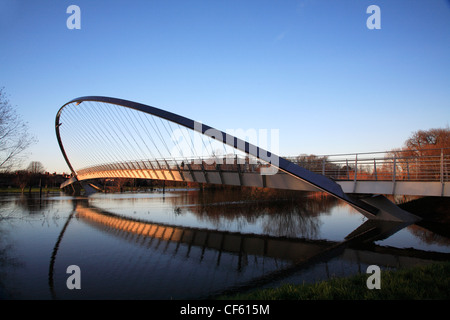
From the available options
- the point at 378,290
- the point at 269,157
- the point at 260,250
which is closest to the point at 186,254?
the point at 260,250

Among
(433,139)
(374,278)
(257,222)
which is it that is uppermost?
(433,139)

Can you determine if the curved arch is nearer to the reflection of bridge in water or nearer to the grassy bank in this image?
the reflection of bridge in water

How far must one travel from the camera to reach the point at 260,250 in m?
14.0

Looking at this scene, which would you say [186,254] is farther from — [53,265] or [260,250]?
[53,265]

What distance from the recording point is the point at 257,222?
74.0 feet

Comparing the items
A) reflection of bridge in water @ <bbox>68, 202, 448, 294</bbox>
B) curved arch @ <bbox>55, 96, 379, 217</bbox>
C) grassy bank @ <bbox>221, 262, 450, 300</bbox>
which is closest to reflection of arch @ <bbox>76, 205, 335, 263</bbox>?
reflection of bridge in water @ <bbox>68, 202, 448, 294</bbox>

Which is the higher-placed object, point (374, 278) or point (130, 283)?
point (374, 278)

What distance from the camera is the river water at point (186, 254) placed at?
8.85 metres

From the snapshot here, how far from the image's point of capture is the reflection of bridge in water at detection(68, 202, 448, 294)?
426 inches

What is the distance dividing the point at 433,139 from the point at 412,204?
24223 millimetres

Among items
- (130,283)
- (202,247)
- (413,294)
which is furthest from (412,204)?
Answer: (130,283)

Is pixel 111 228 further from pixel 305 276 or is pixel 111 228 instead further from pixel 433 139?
pixel 433 139

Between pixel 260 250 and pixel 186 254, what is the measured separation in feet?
11.3

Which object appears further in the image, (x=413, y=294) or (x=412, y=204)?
(x=412, y=204)
